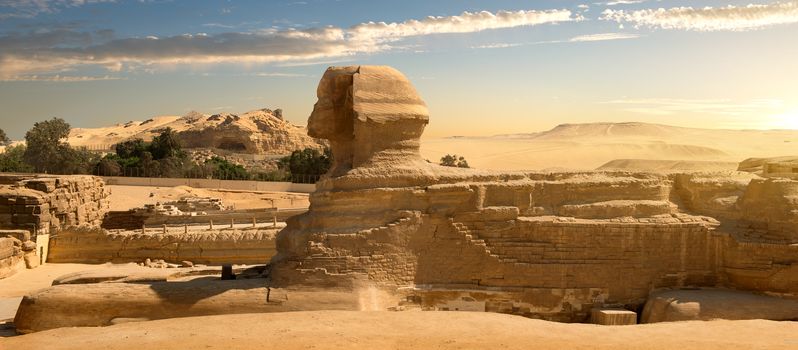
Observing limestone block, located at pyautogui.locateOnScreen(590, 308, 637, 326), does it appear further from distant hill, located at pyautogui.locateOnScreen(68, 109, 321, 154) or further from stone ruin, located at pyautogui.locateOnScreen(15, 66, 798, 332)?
distant hill, located at pyautogui.locateOnScreen(68, 109, 321, 154)

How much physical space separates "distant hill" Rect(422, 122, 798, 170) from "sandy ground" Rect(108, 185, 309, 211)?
2248 centimetres

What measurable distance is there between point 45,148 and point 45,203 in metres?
29.4

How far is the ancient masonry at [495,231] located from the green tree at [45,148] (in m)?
37.9

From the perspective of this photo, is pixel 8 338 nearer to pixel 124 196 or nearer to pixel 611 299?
pixel 611 299

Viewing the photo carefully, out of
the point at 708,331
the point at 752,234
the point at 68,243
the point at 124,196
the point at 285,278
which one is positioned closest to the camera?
the point at 708,331

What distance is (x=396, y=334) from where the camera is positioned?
856 cm

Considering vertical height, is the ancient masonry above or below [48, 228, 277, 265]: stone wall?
above

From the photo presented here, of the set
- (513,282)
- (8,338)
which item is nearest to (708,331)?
(513,282)

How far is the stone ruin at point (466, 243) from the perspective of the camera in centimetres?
965

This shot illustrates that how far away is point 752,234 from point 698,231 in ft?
2.58

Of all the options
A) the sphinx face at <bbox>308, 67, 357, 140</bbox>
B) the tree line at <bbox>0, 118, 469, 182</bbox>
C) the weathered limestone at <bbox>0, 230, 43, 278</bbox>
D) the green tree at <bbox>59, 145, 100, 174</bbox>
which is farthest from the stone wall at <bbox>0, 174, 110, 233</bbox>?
the green tree at <bbox>59, 145, 100, 174</bbox>

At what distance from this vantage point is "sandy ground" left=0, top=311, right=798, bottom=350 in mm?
8297

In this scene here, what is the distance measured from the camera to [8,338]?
9.28 m

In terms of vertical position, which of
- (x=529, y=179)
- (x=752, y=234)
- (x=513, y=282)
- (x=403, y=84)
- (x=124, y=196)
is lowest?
(x=124, y=196)
